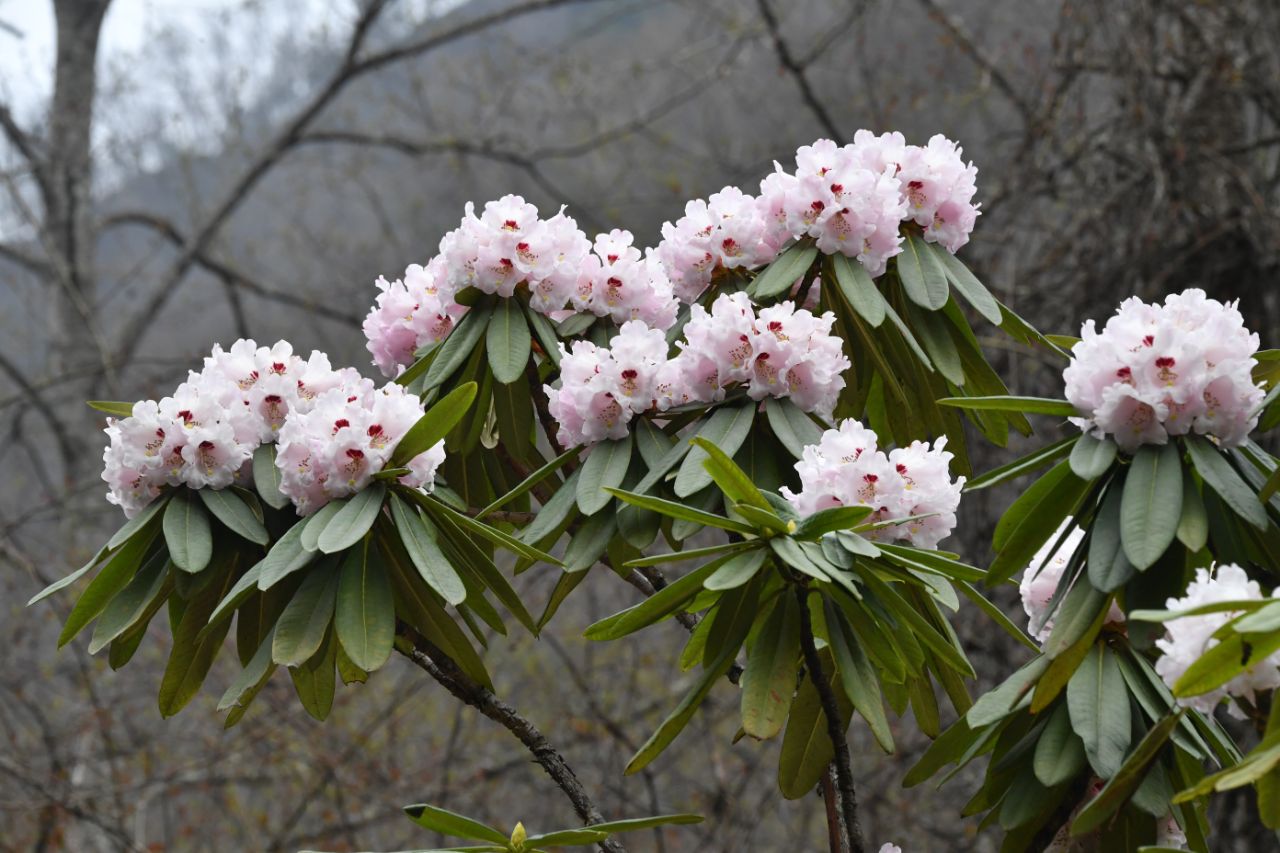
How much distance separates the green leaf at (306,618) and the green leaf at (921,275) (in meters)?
0.80

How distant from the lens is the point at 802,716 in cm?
150

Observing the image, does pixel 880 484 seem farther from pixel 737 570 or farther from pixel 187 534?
pixel 187 534

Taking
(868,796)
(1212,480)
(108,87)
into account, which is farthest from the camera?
Result: (108,87)

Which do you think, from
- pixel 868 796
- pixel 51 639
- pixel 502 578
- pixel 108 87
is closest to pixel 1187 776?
pixel 502 578

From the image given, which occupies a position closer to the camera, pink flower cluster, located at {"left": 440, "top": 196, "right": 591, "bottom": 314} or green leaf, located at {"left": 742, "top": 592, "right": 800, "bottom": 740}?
green leaf, located at {"left": 742, "top": 592, "right": 800, "bottom": 740}

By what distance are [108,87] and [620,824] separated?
23.9 ft

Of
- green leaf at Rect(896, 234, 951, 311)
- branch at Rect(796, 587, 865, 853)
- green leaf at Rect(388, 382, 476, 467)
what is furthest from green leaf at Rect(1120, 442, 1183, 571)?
green leaf at Rect(388, 382, 476, 467)

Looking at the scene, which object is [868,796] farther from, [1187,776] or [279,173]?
[279,173]

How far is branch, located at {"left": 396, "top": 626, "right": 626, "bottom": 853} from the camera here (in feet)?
5.30

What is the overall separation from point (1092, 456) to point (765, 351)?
41 cm

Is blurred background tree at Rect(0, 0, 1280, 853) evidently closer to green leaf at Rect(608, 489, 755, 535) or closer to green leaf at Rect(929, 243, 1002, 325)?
green leaf at Rect(929, 243, 1002, 325)

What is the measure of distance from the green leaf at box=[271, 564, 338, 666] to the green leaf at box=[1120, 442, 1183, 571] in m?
0.83

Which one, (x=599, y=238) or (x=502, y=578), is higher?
(x=599, y=238)

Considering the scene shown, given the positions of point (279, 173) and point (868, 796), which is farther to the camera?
point (279, 173)
